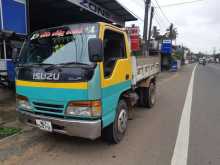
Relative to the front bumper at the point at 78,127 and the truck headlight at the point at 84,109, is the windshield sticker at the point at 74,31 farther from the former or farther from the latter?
the front bumper at the point at 78,127

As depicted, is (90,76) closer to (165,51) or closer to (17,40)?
(17,40)

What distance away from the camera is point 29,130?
193 inches

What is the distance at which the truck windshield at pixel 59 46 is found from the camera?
11.4 ft

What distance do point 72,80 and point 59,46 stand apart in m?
0.86

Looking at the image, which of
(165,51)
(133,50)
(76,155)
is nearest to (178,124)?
(133,50)

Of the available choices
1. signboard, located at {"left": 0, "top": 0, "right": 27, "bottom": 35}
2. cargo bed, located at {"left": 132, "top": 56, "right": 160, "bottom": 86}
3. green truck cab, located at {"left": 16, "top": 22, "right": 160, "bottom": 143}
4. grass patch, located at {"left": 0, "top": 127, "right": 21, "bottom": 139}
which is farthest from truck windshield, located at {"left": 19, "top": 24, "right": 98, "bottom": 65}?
signboard, located at {"left": 0, "top": 0, "right": 27, "bottom": 35}

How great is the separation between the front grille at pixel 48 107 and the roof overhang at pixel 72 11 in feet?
26.5

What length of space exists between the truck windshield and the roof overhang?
7.10 meters

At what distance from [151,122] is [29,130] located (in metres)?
3.10

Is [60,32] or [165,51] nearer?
[60,32]

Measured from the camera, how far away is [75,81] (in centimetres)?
317

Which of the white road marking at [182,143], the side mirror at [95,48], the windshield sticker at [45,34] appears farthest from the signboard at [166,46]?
the side mirror at [95,48]

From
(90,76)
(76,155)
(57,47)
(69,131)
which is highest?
(57,47)

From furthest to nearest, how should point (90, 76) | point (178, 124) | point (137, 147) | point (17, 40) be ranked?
point (17, 40) < point (178, 124) < point (137, 147) < point (90, 76)
